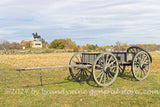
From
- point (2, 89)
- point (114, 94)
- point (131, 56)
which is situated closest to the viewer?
point (114, 94)

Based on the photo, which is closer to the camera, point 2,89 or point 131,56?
point 2,89

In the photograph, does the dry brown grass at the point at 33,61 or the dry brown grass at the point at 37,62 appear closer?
the dry brown grass at the point at 37,62

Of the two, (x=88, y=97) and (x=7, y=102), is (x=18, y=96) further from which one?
(x=88, y=97)

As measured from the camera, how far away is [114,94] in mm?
6359

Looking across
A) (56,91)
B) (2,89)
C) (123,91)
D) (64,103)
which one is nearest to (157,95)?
(123,91)

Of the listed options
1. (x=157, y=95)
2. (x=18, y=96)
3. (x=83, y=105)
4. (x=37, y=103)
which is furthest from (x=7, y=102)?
(x=157, y=95)

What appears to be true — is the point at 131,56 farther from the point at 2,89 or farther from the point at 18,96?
the point at 2,89

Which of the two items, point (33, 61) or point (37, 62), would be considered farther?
→ point (33, 61)

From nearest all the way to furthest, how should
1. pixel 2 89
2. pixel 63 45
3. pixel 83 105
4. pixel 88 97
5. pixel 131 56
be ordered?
1. pixel 83 105
2. pixel 88 97
3. pixel 2 89
4. pixel 131 56
5. pixel 63 45

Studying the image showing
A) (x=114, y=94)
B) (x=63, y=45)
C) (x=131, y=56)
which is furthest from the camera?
(x=63, y=45)

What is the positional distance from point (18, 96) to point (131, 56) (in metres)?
5.97

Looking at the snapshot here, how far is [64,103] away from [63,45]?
66.0 metres

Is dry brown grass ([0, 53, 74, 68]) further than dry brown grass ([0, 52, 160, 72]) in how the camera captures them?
Yes

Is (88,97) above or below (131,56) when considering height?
below
